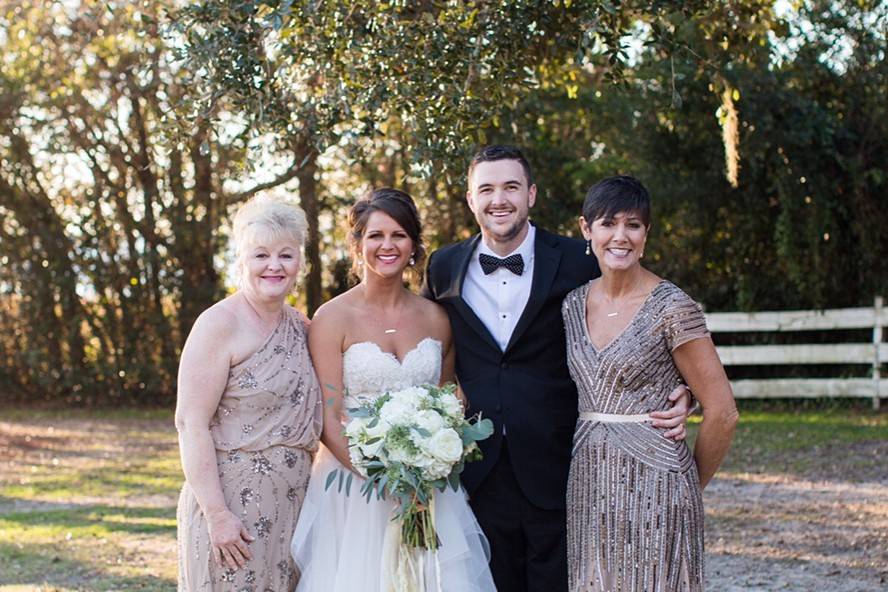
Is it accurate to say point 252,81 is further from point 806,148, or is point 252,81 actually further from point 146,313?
point 146,313

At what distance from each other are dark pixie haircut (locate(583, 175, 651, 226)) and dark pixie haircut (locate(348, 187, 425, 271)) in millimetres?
702

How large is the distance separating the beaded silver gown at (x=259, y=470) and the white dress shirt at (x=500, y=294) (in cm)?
77

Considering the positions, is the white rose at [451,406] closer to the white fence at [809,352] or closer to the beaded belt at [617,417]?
the beaded belt at [617,417]

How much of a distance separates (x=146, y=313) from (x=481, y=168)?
41.1 feet

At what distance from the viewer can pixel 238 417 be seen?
373 cm

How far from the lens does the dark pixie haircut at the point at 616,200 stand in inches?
143

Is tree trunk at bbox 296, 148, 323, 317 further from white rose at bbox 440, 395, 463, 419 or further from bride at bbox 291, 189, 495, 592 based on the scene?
white rose at bbox 440, 395, 463, 419

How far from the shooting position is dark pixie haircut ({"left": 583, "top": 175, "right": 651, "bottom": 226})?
11.9 ft

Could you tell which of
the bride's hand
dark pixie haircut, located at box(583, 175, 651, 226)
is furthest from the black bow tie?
the bride's hand

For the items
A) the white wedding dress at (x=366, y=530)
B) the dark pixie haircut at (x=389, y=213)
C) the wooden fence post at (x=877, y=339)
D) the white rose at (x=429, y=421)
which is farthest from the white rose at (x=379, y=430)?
the wooden fence post at (x=877, y=339)

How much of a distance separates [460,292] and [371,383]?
54 cm

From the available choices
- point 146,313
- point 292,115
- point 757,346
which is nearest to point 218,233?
point 146,313

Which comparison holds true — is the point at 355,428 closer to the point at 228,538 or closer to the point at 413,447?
the point at 413,447

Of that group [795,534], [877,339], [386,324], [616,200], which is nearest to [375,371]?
[386,324]
